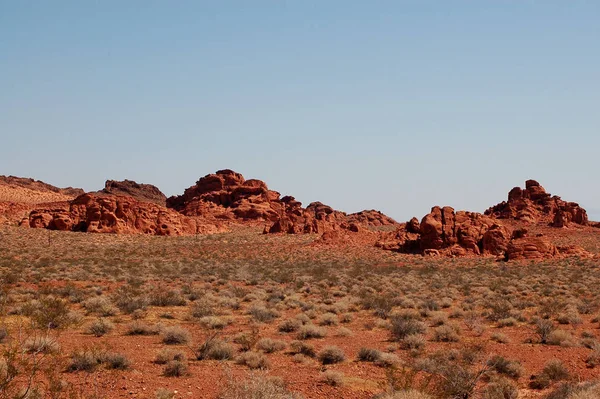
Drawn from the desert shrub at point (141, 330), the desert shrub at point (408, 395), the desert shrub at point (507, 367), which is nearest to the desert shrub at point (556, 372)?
the desert shrub at point (507, 367)

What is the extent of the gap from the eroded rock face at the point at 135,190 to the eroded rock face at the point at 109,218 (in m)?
46.0

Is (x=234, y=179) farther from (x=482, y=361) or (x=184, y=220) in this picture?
(x=482, y=361)

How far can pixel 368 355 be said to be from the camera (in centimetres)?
1234

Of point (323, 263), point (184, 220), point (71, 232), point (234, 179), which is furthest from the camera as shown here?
point (234, 179)

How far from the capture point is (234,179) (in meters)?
97.4

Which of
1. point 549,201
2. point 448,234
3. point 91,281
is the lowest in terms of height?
point 91,281

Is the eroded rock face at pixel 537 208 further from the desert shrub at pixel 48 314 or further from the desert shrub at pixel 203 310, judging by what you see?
the desert shrub at pixel 48 314

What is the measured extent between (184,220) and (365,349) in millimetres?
58388

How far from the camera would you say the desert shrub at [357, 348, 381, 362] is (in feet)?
40.1

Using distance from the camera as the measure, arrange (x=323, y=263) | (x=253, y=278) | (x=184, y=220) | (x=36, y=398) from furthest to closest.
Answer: (x=184, y=220), (x=323, y=263), (x=253, y=278), (x=36, y=398)

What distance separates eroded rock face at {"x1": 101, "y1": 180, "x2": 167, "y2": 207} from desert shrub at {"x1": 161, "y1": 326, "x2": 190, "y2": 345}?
328 ft

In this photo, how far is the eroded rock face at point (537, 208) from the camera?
263 ft

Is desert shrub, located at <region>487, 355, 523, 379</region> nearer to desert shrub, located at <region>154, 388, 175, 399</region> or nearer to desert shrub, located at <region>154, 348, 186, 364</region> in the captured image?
desert shrub, located at <region>154, 348, 186, 364</region>

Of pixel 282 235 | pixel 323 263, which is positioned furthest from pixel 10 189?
pixel 323 263
